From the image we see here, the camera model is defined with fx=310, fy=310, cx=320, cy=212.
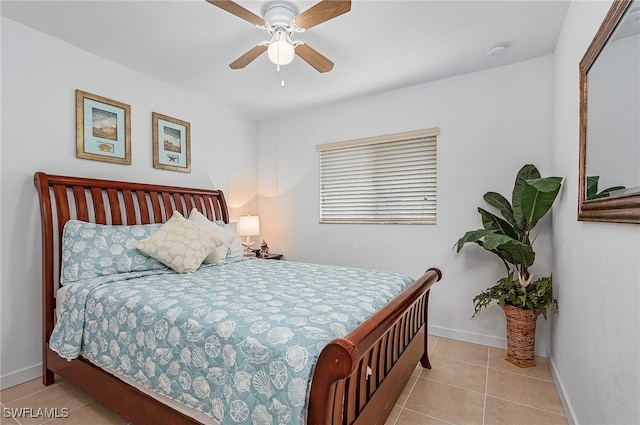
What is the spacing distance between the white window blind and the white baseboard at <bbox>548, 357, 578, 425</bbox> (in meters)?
1.50

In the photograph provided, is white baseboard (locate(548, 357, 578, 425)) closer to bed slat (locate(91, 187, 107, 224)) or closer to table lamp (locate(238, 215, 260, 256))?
table lamp (locate(238, 215, 260, 256))

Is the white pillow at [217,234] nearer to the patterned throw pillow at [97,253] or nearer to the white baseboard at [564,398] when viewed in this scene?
the patterned throw pillow at [97,253]

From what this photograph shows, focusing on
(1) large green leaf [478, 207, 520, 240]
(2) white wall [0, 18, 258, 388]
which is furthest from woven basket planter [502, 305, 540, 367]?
(2) white wall [0, 18, 258, 388]

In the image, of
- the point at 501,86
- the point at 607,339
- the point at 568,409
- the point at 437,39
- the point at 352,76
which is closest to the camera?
the point at 607,339

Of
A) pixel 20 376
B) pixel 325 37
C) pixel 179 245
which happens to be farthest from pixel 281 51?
pixel 20 376

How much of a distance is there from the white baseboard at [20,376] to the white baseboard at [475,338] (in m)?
3.36

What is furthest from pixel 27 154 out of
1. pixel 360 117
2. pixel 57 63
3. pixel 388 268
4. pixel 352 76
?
pixel 388 268

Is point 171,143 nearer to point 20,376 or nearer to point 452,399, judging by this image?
point 20,376

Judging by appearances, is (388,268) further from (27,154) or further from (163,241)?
(27,154)

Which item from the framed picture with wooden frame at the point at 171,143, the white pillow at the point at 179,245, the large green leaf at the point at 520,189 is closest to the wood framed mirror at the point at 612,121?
the large green leaf at the point at 520,189

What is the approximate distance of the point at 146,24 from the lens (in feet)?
7.30

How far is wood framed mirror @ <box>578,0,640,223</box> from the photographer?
1.10 metres

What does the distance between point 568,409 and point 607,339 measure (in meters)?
0.85

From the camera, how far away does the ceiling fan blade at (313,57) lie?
2123 millimetres
